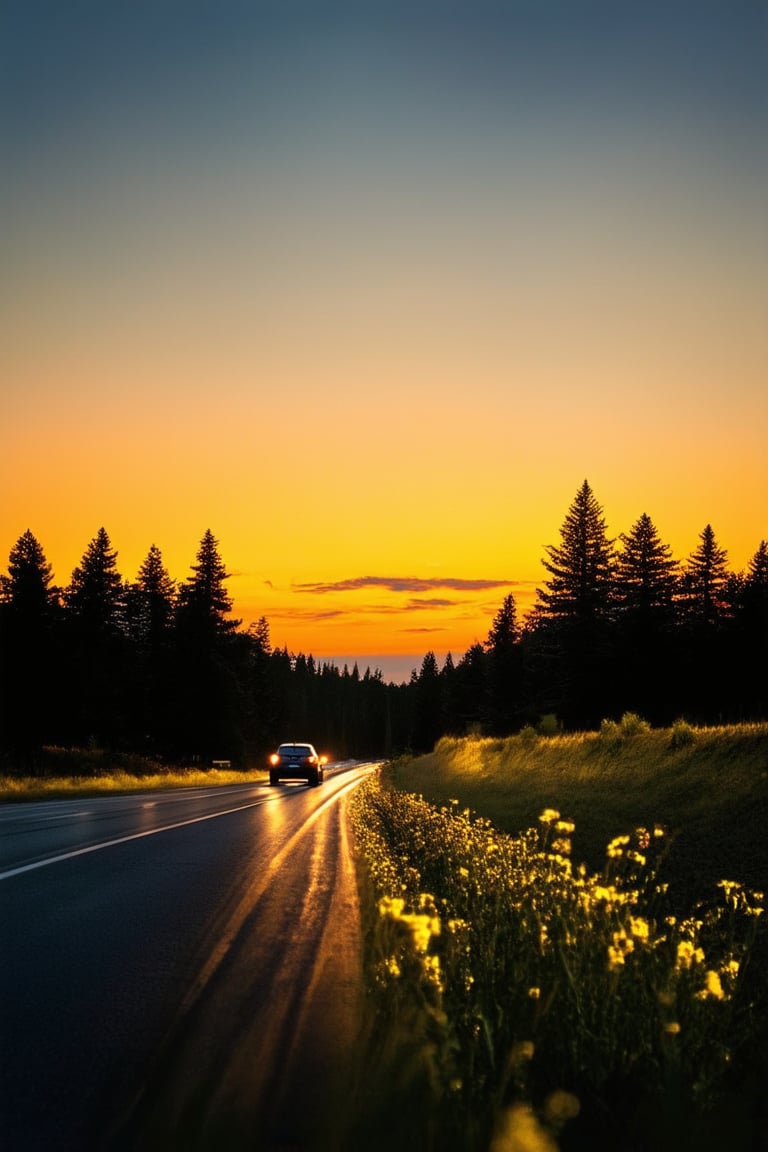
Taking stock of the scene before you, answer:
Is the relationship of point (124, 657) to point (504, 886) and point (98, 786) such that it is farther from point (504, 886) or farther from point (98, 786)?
point (504, 886)

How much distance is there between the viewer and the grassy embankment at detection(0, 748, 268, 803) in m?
29.4

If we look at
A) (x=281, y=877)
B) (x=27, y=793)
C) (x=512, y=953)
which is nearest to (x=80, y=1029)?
(x=512, y=953)

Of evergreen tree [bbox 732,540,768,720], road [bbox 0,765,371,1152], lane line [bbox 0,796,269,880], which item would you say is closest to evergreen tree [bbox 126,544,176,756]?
evergreen tree [bbox 732,540,768,720]

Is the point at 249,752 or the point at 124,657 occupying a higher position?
the point at 124,657

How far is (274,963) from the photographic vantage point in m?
6.66

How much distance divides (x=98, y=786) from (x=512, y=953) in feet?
105

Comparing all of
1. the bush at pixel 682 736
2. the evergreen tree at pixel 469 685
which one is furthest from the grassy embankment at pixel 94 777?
the evergreen tree at pixel 469 685

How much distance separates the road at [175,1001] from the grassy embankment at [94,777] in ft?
59.0

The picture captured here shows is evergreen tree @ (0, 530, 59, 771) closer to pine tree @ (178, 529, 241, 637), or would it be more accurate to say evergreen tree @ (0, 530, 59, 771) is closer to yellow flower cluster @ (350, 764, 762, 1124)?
pine tree @ (178, 529, 241, 637)

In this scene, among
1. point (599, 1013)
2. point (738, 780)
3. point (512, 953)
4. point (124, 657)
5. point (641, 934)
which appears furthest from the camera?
point (124, 657)

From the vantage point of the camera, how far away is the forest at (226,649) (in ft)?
170

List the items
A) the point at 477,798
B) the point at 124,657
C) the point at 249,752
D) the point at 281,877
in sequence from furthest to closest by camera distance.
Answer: the point at 249,752
the point at 124,657
the point at 477,798
the point at 281,877

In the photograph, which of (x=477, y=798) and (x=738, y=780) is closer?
(x=738, y=780)

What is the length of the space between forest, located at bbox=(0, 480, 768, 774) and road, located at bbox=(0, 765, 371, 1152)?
34339 millimetres
